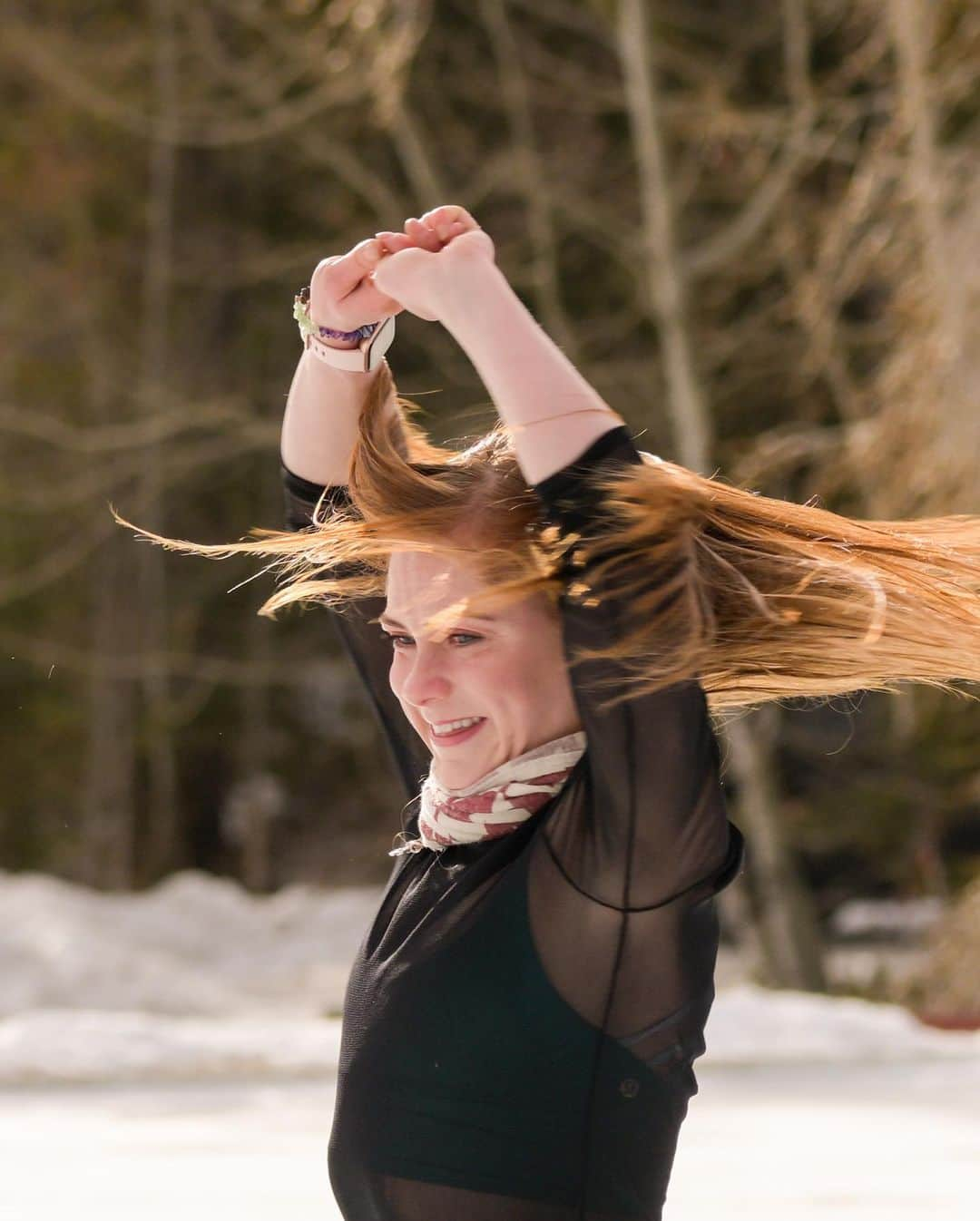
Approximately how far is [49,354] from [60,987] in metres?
3.61

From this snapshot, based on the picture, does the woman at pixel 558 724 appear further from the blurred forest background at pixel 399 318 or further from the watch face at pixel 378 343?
the blurred forest background at pixel 399 318

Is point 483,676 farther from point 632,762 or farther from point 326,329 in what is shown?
point 326,329

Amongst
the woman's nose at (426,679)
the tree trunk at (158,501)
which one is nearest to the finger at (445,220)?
the woman's nose at (426,679)

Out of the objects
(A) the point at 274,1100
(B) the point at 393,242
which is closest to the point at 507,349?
(B) the point at 393,242

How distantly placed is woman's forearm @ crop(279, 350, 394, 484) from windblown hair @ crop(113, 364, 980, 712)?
0.09 m

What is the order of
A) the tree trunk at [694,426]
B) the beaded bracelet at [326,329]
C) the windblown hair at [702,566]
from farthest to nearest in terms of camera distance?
the tree trunk at [694,426] → the beaded bracelet at [326,329] → the windblown hair at [702,566]

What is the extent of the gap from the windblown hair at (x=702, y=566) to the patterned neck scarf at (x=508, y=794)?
10 centimetres

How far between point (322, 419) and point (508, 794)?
0.36 meters

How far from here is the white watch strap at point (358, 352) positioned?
1.28 m

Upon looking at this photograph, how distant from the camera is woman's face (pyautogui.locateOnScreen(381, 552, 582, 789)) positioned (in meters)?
1.12

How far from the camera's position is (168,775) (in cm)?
913

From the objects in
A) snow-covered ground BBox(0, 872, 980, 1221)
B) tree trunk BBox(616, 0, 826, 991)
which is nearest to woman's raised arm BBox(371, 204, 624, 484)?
snow-covered ground BBox(0, 872, 980, 1221)

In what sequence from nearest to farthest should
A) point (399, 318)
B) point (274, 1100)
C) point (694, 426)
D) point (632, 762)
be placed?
point (632, 762)
point (274, 1100)
point (694, 426)
point (399, 318)

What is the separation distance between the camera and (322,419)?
133 cm
